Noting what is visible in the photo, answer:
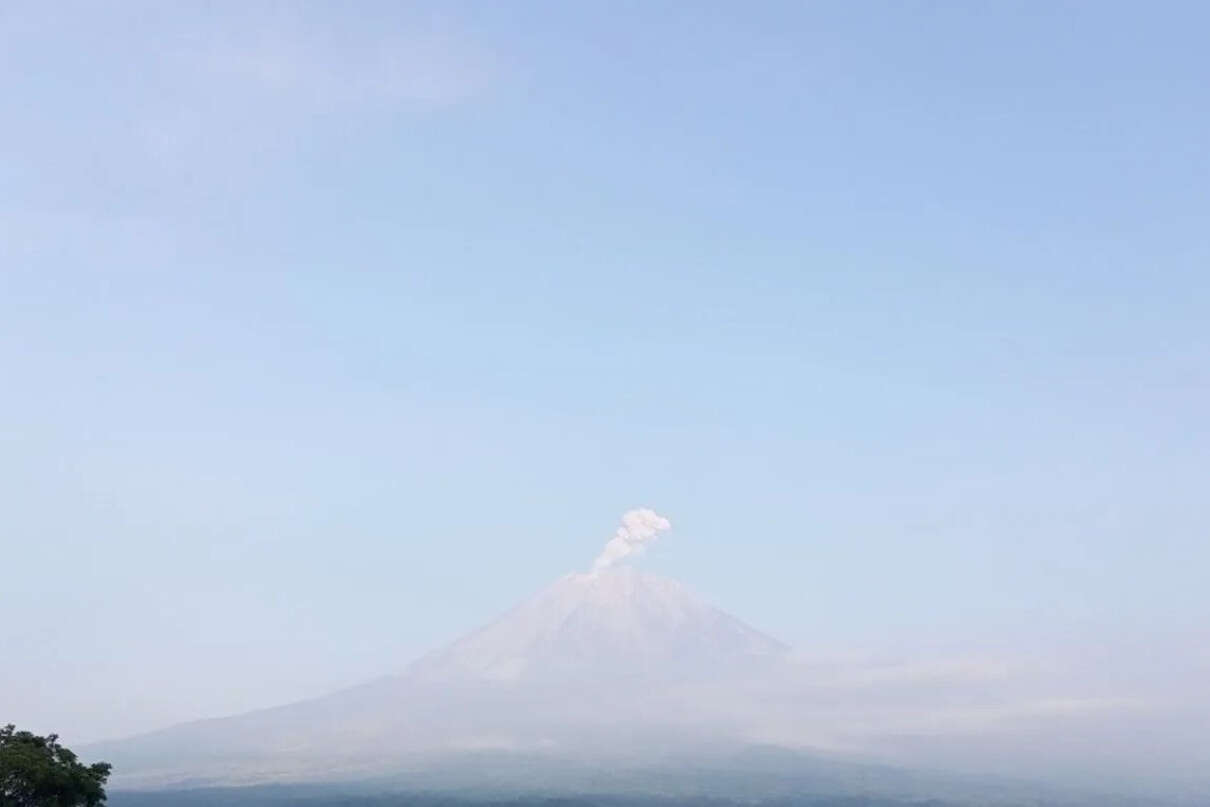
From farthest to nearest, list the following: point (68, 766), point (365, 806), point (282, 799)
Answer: point (282, 799), point (365, 806), point (68, 766)

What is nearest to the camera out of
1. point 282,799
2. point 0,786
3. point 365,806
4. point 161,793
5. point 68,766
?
point 0,786

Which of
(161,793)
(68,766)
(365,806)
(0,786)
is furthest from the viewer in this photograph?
(161,793)

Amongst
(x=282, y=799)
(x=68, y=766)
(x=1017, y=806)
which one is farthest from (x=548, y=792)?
(x=68, y=766)

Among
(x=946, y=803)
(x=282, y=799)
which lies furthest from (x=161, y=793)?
(x=946, y=803)

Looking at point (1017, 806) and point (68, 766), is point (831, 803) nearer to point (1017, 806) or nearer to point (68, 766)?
point (1017, 806)

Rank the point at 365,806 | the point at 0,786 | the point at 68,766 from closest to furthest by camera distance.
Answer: the point at 0,786
the point at 68,766
the point at 365,806

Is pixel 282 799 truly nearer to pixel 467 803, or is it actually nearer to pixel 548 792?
pixel 467 803

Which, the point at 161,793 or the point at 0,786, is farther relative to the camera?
the point at 161,793
